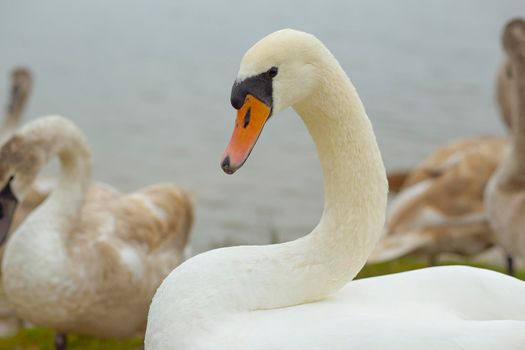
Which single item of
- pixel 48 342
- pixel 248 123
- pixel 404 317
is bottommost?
pixel 48 342

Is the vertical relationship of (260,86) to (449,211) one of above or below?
above

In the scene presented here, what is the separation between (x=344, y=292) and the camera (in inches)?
111

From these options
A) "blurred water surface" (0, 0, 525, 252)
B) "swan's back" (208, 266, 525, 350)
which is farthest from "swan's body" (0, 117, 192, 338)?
"blurred water surface" (0, 0, 525, 252)

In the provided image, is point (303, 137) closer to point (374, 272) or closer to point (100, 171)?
point (100, 171)

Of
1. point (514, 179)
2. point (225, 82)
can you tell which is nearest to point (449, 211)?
point (514, 179)

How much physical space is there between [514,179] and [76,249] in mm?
2624

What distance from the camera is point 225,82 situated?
527 inches

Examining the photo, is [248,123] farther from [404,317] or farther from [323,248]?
[404,317]

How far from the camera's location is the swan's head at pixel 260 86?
2.46m

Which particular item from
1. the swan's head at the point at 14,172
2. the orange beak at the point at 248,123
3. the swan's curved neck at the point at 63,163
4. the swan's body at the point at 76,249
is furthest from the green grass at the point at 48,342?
the orange beak at the point at 248,123

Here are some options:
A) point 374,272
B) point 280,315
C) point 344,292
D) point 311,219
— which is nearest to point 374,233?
point 344,292

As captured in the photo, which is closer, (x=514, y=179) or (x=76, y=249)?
(x=76, y=249)

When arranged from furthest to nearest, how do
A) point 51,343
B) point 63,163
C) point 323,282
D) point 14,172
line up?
point 51,343 < point 63,163 < point 14,172 < point 323,282

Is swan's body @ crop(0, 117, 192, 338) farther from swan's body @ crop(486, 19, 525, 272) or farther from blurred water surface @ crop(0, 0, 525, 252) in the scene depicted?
blurred water surface @ crop(0, 0, 525, 252)
